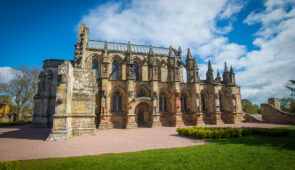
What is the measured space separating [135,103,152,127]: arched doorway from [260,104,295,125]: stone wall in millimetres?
22897

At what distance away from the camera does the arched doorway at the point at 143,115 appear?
2382cm

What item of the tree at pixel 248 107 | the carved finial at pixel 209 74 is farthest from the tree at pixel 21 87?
the tree at pixel 248 107

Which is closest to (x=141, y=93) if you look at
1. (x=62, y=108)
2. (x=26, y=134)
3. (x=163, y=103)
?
(x=163, y=103)

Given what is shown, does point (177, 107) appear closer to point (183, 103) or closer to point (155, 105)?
point (183, 103)

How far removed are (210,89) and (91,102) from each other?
826 inches

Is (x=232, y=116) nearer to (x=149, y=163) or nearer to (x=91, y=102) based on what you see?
(x=91, y=102)

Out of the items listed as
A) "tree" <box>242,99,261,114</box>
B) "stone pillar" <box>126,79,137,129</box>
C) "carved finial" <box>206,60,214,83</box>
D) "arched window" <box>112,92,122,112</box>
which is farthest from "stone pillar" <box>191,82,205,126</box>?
"tree" <box>242,99,261,114</box>

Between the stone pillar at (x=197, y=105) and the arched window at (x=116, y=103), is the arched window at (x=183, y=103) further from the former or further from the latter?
the arched window at (x=116, y=103)

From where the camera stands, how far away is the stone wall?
25.4 meters

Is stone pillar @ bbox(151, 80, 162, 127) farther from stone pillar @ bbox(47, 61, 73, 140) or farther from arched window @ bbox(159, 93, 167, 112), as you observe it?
stone pillar @ bbox(47, 61, 73, 140)

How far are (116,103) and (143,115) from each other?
4.81 m

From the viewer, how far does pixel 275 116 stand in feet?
90.9

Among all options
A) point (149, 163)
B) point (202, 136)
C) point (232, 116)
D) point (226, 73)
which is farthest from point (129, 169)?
point (226, 73)

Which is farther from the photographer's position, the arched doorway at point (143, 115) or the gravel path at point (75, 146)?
the arched doorway at point (143, 115)
